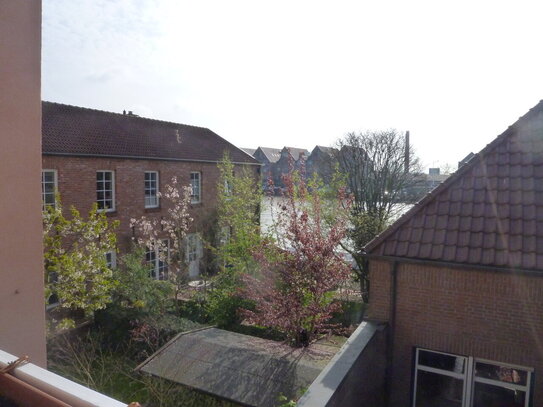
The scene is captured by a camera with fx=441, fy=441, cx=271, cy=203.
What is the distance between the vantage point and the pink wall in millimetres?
2691

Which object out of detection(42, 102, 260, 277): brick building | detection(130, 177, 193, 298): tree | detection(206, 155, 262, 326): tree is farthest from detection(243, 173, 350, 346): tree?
detection(42, 102, 260, 277): brick building

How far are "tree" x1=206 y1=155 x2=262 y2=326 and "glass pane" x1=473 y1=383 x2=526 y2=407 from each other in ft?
24.8

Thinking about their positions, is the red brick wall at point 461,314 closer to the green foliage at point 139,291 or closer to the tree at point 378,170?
the green foliage at point 139,291

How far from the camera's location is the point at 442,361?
332 inches

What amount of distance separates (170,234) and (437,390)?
47.3 ft

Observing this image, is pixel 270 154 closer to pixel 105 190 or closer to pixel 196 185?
pixel 196 185

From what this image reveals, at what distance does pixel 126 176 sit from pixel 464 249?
15.1 m

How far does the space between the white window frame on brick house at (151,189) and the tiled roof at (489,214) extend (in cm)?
1420

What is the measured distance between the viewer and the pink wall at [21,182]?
269cm

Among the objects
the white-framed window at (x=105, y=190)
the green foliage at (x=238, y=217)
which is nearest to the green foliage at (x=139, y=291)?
the green foliage at (x=238, y=217)

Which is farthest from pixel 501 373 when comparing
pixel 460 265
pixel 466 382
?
pixel 460 265

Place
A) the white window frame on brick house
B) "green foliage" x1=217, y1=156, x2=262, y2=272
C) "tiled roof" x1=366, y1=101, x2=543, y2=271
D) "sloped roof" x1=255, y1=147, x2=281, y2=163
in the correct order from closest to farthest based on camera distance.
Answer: "tiled roof" x1=366, y1=101, x2=543, y2=271 < "green foliage" x1=217, y1=156, x2=262, y2=272 < the white window frame on brick house < "sloped roof" x1=255, y1=147, x2=281, y2=163

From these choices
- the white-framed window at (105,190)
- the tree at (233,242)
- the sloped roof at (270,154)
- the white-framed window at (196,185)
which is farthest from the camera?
the sloped roof at (270,154)

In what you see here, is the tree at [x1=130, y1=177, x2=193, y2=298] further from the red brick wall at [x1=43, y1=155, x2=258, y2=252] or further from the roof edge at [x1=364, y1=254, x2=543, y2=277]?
the roof edge at [x1=364, y1=254, x2=543, y2=277]
